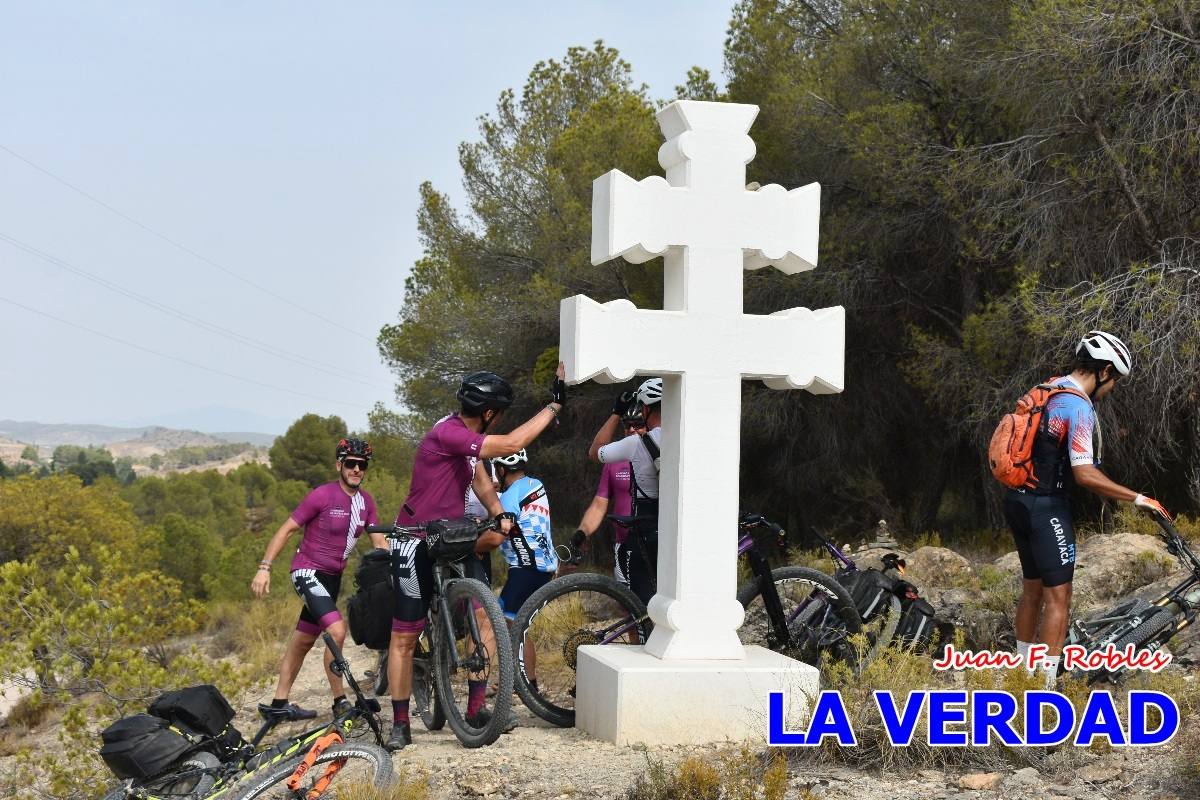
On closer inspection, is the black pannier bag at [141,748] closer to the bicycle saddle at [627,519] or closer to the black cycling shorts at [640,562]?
the bicycle saddle at [627,519]

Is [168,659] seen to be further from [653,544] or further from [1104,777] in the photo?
[1104,777]

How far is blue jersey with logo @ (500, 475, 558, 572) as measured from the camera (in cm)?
712

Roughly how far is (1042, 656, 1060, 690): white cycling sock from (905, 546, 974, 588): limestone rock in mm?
2781

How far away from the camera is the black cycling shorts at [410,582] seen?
6.20 m

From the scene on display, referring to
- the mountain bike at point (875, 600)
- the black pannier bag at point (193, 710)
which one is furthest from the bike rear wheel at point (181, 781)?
the mountain bike at point (875, 600)

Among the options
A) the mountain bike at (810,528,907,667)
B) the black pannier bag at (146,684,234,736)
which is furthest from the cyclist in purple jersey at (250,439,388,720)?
the mountain bike at (810,528,907,667)

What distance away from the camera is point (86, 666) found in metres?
8.47

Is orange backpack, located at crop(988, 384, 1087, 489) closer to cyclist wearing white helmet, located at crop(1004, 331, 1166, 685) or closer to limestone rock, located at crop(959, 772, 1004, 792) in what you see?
cyclist wearing white helmet, located at crop(1004, 331, 1166, 685)

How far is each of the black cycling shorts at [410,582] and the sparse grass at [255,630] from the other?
272 inches

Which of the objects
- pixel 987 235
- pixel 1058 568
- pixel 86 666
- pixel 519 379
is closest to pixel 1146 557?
pixel 1058 568

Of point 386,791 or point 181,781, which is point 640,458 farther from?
point 181,781

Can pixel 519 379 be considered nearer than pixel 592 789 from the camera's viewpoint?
No

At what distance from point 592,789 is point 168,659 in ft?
33.4

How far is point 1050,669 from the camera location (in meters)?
5.95
